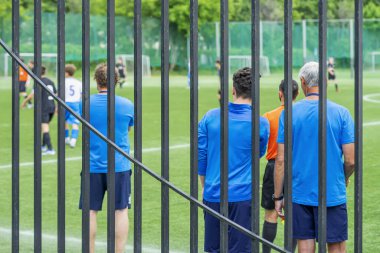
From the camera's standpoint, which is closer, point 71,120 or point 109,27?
point 109,27

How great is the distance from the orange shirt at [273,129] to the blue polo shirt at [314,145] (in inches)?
59.9

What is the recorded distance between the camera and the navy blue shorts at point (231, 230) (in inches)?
255

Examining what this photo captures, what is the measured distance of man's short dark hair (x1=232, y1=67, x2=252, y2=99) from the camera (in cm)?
641

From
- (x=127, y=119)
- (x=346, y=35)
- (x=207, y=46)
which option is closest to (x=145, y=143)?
Answer: (x=127, y=119)

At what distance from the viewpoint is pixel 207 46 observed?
208 ft

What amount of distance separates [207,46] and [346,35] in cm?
1050

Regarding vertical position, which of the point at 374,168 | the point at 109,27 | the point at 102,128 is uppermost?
the point at 109,27

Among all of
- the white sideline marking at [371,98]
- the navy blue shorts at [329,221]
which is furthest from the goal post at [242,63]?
the navy blue shorts at [329,221]

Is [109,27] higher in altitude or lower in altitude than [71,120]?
higher

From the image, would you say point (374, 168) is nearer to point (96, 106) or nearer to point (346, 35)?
point (96, 106)

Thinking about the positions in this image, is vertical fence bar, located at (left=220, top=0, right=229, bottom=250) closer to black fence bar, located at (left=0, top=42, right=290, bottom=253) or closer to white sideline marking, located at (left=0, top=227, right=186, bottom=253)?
black fence bar, located at (left=0, top=42, right=290, bottom=253)

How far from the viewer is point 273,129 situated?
7797 millimetres

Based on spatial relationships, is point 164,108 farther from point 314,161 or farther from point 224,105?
point 314,161

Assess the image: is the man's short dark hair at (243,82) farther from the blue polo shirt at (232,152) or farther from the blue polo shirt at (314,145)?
the blue polo shirt at (314,145)
